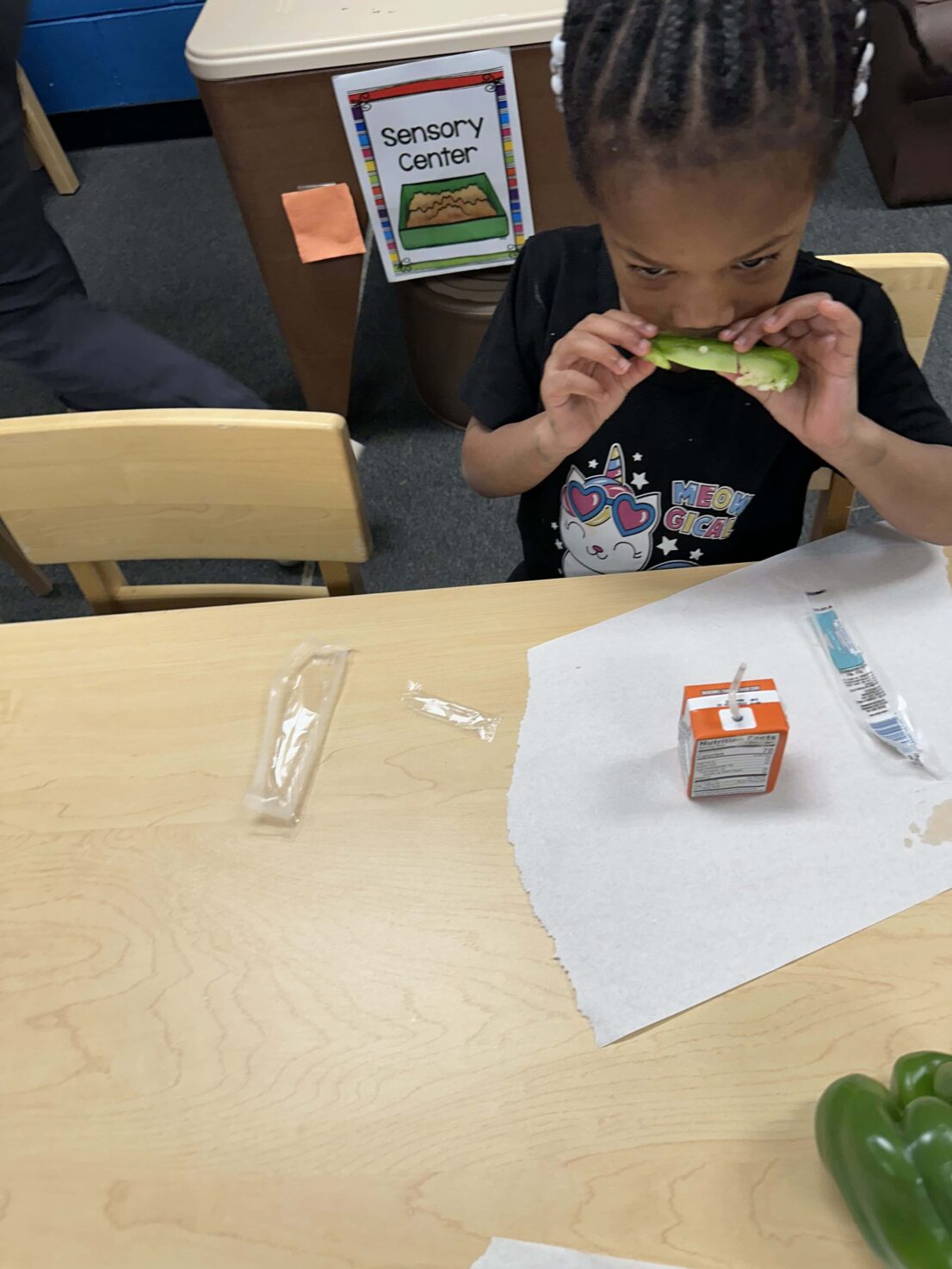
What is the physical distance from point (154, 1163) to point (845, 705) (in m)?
0.57

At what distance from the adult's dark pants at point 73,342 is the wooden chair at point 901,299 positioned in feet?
3.43

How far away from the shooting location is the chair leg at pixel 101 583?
3.12ft

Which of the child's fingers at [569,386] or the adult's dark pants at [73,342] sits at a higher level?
the child's fingers at [569,386]

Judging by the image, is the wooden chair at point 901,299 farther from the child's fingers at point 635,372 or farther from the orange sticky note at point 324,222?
the orange sticky note at point 324,222

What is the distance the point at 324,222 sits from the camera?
1.54 metres

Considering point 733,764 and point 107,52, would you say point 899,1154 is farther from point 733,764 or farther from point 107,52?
point 107,52

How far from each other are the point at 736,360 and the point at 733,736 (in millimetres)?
286

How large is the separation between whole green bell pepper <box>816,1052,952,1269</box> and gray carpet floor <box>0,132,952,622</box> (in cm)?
128

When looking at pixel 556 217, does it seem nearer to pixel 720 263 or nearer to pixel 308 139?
pixel 308 139

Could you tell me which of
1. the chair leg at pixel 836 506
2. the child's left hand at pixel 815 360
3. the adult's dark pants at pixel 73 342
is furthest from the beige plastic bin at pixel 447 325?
the child's left hand at pixel 815 360

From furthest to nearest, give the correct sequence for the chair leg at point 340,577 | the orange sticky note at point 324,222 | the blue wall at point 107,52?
1. the blue wall at point 107,52
2. the orange sticky note at point 324,222
3. the chair leg at point 340,577

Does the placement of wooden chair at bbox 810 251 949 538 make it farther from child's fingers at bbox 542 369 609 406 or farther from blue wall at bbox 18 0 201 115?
blue wall at bbox 18 0 201 115

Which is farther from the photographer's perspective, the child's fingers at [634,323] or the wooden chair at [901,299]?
the wooden chair at [901,299]

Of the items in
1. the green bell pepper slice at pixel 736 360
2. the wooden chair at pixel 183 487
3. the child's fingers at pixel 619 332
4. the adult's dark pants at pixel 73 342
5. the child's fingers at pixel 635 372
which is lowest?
the adult's dark pants at pixel 73 342
